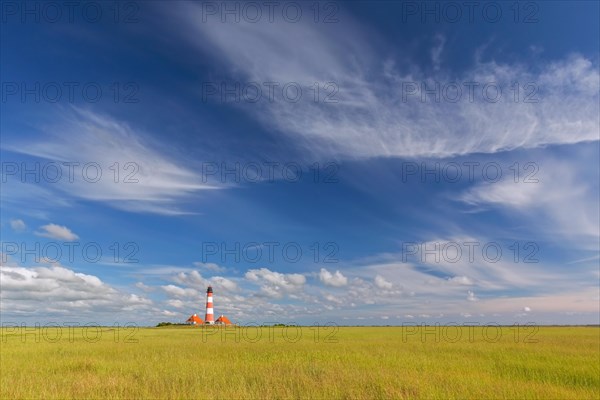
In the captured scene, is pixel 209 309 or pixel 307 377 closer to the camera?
pixel 307 377

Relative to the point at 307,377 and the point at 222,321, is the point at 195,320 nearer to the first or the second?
the point at 222,321

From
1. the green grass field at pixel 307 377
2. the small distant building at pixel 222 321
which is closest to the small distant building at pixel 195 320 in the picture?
the small distant building at pixel 222 321

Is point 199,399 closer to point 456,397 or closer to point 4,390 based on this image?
point 4,390

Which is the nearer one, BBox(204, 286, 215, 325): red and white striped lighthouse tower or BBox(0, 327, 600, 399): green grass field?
BBox(0, 327, 600, 399): green grass field

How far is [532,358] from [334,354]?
11.2 metres

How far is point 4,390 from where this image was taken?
42.9 feet

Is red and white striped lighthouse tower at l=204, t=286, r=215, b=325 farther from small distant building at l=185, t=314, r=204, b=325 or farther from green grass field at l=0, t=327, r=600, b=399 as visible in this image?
green grass field at l=0, t=327, r=600, b=399

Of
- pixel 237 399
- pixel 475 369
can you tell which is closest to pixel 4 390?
pixel 237 399

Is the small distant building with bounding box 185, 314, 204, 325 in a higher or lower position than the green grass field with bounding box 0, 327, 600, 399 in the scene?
lower

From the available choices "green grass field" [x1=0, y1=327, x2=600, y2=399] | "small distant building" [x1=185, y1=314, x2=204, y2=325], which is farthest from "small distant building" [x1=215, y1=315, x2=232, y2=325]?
"green grass field" [x1=0, y1=327, x2=600, y2=399]

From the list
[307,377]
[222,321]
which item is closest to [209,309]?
[222,321]

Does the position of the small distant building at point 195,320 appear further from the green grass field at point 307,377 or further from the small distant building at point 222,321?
the green grass field at point 307,377

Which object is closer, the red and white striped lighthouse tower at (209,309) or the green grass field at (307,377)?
the green grass field at (307,377)

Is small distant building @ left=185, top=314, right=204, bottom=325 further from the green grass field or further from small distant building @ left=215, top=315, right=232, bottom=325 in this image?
the green grass field
